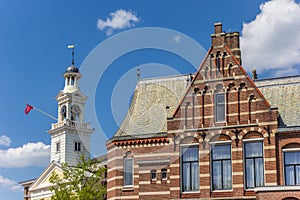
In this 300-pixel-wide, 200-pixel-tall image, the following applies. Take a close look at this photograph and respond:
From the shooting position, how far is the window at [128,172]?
1634 inches

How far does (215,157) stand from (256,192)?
4.69 meters

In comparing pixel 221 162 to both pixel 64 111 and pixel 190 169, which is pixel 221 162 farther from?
pixel 64 111

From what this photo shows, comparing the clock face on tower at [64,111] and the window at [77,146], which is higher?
the clock face on tower at [64,111]

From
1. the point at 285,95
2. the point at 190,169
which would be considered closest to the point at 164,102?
the point at 190,169

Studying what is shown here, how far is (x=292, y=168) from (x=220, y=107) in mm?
6377

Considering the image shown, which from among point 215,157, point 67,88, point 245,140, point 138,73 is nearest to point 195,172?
point 215,157

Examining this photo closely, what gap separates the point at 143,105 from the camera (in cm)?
4412

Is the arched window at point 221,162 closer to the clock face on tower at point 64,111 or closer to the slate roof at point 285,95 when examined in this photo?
the slate roof at point 285,95

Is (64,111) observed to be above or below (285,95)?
above

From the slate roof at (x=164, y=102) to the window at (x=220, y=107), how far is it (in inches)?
152

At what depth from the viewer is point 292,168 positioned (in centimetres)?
3606

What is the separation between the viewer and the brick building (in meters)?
36.3

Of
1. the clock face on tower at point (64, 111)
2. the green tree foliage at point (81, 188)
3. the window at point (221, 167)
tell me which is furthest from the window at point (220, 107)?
the clock face on tower at point (64, 111)

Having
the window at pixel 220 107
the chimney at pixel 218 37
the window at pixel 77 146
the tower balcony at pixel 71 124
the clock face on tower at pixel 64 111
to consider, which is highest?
the clock face on tower at pixel 64 111
